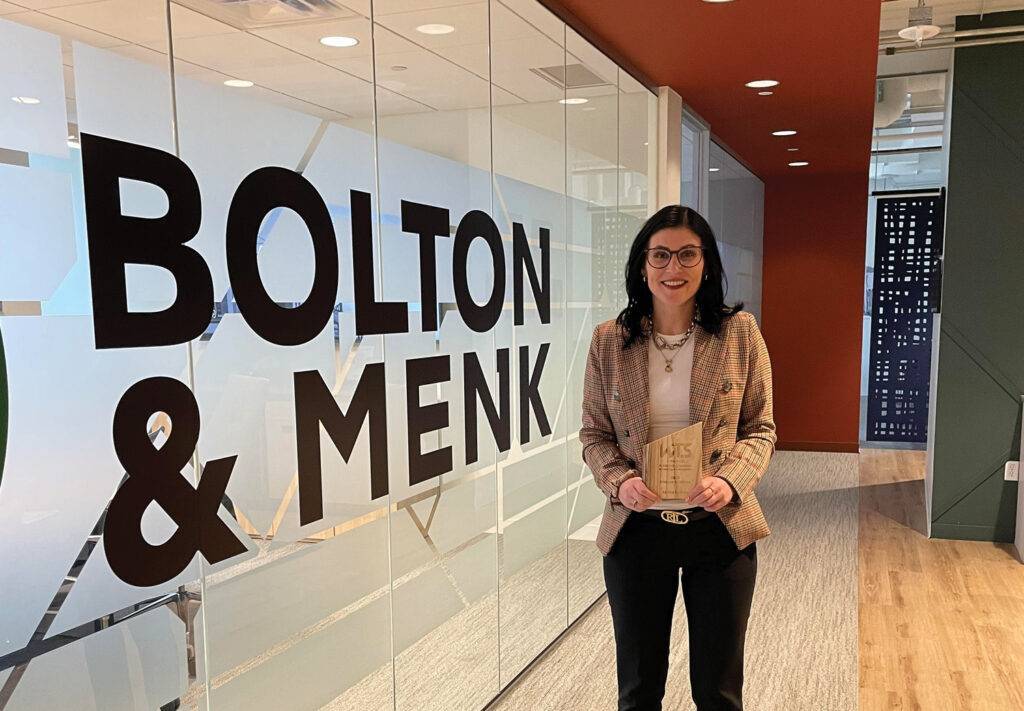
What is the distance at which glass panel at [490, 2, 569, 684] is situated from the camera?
3172mm

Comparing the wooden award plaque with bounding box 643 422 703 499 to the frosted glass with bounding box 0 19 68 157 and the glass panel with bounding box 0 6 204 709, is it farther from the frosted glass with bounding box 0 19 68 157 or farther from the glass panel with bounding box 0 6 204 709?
the frosted glass with bounding box 0 19 68 157

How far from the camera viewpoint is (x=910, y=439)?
9297mm

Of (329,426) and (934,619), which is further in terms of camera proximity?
(934,619)

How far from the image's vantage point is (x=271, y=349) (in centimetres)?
193

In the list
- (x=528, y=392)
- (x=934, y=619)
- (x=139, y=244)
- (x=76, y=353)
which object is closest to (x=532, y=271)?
(x=528, y=392)

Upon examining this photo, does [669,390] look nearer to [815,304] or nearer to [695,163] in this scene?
Answer: [695,163]

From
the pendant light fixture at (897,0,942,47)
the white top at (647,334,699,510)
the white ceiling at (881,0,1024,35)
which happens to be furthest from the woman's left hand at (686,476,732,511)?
the white ceiling at (881,0,1024,35)

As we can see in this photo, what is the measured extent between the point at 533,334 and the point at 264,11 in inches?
71.4

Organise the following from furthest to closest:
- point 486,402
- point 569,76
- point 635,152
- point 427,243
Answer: point 635,152 → point 569,76 → point 486,402 → point 427,243

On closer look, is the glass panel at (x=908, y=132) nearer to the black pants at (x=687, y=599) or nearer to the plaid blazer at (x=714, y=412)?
the plaid blazer at (x=714, y=412)

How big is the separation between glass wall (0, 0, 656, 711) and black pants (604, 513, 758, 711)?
0.71 meters

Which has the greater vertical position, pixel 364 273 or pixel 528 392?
pixel 364 273

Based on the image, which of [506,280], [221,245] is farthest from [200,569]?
[506,280]

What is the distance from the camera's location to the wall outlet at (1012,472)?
17.7ft
